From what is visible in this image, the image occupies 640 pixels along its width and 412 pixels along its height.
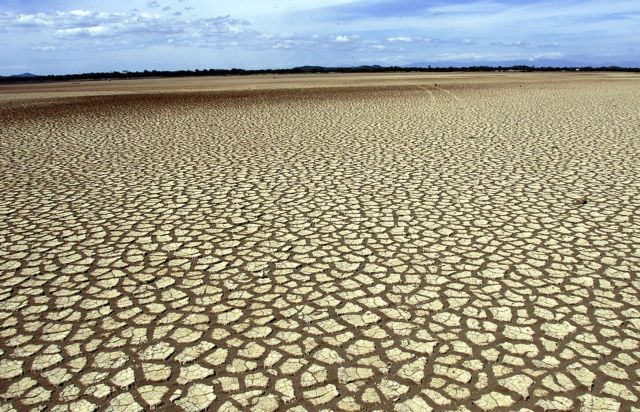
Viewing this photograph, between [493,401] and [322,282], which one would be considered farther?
[322,282]

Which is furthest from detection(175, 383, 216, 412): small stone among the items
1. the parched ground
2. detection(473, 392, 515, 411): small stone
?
detection(473, 392, 515, 411): small stone

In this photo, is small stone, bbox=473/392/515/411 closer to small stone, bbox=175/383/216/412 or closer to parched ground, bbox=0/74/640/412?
parched ground, bbox=0/74/640/412

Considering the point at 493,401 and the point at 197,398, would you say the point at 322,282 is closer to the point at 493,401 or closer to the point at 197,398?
the point at 197,398

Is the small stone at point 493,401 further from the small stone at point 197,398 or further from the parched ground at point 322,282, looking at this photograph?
the small stone at point 197,398

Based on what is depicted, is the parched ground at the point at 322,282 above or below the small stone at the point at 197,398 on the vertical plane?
above

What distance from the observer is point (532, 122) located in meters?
11.2

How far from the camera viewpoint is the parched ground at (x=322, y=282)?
222cm

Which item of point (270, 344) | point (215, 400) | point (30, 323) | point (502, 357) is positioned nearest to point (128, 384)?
point (215, 400)

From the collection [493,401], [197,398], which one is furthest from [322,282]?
[493,401]

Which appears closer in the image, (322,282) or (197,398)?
(197,398)

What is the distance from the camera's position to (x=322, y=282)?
3.25m

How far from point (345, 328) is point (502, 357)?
82cm

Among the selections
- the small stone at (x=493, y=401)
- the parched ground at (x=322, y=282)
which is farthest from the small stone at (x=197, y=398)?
the small stone at (x=493, y=401)

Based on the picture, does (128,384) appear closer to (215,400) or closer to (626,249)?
(215,400)
